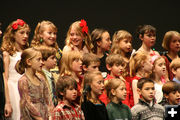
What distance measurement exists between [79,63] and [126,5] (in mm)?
2791

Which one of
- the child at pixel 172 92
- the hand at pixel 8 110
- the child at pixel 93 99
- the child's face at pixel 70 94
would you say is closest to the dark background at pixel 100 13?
the hand at pixel 8 110

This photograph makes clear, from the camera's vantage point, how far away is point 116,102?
5.14 m

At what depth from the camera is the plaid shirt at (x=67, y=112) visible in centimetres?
464

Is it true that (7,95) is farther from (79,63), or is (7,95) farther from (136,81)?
(136,81)

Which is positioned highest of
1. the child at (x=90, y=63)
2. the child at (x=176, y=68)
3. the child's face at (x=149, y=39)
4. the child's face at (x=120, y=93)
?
the child's face at (x=149, y=39)

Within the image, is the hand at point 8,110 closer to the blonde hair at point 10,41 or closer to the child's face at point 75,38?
the blonde hair at point 10,41

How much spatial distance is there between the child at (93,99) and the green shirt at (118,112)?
0.12 metres

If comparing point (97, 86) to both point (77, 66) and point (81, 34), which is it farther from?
point (81, 34)

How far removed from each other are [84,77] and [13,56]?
1179 millimetres

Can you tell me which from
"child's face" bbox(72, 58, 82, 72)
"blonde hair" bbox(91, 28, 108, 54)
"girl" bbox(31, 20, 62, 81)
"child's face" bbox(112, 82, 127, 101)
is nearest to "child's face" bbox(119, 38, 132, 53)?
"blonde hair" bbox(91, 28, 108, 54)

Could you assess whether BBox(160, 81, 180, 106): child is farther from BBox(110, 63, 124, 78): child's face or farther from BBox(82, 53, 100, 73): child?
BBox(82, 53, 100, 73): child

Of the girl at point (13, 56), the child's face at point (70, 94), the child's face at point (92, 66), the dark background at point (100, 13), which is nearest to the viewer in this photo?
the child's face at point (70, 94)

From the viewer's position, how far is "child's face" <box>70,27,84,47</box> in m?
6.41

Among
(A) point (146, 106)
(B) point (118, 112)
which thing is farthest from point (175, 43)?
(B) point (118, 112)
